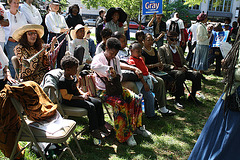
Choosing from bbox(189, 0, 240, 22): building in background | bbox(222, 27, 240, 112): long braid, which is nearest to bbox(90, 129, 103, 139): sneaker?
bbox(222, 27, 240, 112): long braid

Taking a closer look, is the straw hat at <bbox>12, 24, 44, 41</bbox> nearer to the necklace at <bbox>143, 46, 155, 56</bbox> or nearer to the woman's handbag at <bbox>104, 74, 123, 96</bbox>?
the woman's handbag at <bbox>104, 74, 123, 96</bbox>

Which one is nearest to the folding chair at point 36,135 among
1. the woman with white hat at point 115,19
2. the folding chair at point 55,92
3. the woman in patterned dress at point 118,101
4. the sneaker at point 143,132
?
the folding chair at point 55,92

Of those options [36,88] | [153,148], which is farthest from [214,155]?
[36,88]

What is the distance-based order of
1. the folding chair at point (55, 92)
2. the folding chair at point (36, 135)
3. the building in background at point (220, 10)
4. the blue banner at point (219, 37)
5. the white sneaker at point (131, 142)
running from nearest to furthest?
the folding chair at point (36, 135), the folding chair at point (55, 92), the white sneaker at point (131, 142), the blue banner at point (219, 37), the building in background at point (220, 10)

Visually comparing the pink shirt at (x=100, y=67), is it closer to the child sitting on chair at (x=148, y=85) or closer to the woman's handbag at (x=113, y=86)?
the woman's handbag at (x=113, y=86)

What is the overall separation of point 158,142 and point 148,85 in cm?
119

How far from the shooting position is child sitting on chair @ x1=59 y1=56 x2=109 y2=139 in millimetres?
3464

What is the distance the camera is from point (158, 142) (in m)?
3.88

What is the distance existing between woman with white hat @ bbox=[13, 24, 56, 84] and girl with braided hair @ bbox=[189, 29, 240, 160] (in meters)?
2.99

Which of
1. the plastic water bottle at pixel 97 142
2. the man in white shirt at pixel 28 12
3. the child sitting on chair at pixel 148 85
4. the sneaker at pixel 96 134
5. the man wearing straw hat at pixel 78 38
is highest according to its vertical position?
the man in white shirt at pixel 28 12

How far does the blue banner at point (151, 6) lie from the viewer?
7.48 metres

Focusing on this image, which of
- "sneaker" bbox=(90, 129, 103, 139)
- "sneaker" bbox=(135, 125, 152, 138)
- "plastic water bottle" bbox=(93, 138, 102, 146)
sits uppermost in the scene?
"sneaker" bbox=(90, 129, 103, 139)

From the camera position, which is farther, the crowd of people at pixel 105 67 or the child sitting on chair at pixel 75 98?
the crowd of people at pixel 105 67

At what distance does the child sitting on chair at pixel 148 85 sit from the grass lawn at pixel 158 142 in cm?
25
